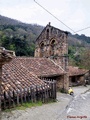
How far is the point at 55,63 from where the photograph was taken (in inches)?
630

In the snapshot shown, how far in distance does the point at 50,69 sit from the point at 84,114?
9.31 metres

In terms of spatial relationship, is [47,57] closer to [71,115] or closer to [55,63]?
[55,63]

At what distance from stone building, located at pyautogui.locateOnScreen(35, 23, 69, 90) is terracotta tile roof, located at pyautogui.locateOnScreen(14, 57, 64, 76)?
0.57 meters

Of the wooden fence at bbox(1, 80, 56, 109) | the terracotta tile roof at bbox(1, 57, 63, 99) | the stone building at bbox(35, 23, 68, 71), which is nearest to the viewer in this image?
the wooden fence at bbox(1, 80, 56, 109)

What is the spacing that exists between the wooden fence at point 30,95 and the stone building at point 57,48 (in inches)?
222

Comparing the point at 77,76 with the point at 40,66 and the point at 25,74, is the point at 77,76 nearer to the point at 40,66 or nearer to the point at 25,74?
the point at 40,66

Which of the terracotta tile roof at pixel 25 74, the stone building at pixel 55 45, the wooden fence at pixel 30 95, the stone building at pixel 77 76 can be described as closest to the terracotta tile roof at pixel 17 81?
the terracotta tile roof at pixel 25 74

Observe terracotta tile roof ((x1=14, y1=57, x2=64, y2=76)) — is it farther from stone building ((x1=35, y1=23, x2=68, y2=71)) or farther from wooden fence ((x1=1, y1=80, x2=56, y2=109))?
wooden fence ((x1=1, y1=80, x2=56, y2=109))

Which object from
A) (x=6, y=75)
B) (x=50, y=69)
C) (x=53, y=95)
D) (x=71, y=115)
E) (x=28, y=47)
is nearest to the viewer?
(x=71, y=115)

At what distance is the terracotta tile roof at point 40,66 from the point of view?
13.5m

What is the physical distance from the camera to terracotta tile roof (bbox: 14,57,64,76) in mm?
13535

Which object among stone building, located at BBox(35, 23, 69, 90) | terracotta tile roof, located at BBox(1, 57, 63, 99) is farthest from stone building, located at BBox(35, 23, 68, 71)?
terracotta tile roof, located at BBox(1, 57, 63, 99)

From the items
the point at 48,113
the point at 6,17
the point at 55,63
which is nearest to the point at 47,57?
the point at 55,63

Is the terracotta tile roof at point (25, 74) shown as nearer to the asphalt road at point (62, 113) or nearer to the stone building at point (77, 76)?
the asphalt road at point (62, 113)
